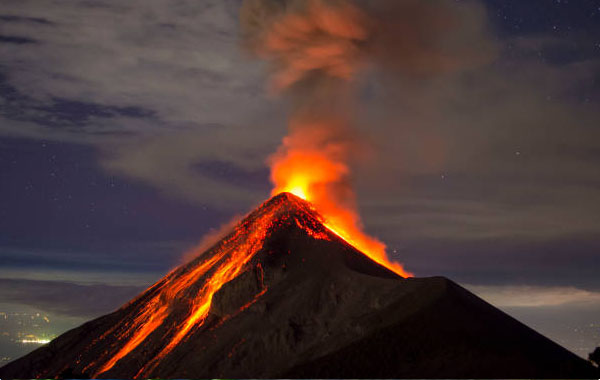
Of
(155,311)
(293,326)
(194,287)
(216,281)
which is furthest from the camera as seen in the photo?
(155,311)

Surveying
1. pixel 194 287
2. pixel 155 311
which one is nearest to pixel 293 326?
pixel 194 287

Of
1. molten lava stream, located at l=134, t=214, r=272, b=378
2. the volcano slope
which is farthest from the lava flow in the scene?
the volcano slope

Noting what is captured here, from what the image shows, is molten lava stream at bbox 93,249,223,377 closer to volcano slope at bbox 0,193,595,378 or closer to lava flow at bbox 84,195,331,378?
lava flow at bbox 84,195,331,378

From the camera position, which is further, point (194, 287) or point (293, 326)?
point (194, 287)

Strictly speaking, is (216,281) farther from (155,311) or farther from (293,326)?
(293,326)

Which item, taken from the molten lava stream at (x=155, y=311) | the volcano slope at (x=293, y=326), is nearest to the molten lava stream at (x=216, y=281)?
the volcano slope at (x=293, y=326)

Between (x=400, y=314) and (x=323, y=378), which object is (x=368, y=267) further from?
(x=323, y=378)

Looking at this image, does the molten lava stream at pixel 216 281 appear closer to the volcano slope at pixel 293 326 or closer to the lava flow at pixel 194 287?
the lava flow at pixel 194 287

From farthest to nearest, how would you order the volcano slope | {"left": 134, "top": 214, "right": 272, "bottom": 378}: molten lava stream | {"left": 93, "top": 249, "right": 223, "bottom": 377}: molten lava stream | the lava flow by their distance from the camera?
1. {"left": 93, "top": 249, "right": 223, "bottom": 377}: molten lava stream
2. the lava flow
3. {"left": 134, "top": 214, "right": 272, "bottom": 378}: molten lava stream
4. the volcano slope
